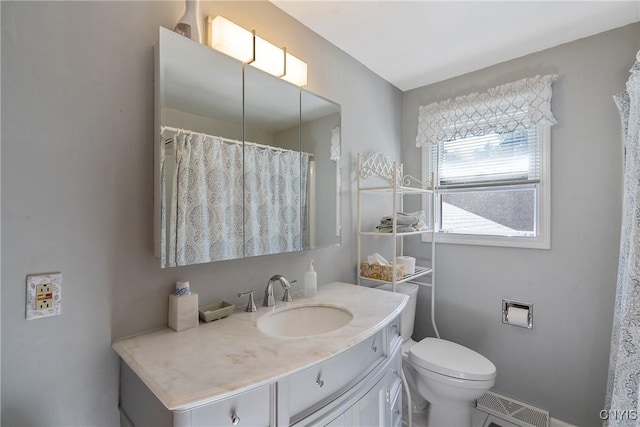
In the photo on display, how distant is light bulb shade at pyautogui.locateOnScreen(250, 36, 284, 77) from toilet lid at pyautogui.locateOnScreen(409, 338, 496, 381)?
5.79 feet

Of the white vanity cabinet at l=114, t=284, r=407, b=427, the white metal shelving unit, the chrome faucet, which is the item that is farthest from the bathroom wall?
the white metal shelving unit

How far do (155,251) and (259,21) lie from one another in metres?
1.16

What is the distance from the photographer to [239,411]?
75cm

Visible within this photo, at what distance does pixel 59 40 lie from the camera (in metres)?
0.88

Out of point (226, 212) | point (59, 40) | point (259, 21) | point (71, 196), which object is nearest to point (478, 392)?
point (226, 212)

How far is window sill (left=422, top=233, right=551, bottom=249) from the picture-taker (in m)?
1.88

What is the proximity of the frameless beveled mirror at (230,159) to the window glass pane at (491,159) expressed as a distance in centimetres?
115

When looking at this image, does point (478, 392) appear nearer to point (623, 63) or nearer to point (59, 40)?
point (623, 63)

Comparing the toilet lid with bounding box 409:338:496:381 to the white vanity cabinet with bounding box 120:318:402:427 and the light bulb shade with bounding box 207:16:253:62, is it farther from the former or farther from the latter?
the light bulb shade with bounding box 207:16:253:62

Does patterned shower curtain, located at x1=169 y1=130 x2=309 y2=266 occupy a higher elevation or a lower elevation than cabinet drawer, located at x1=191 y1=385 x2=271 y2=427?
higher

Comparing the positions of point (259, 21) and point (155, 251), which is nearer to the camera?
point (155, 251)

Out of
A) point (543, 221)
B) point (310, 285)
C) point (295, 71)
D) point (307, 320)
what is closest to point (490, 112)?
point (543, 221)

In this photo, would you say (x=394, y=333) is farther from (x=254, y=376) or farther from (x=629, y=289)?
(x=629, y=289)

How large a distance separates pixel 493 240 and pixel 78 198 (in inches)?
90.0
